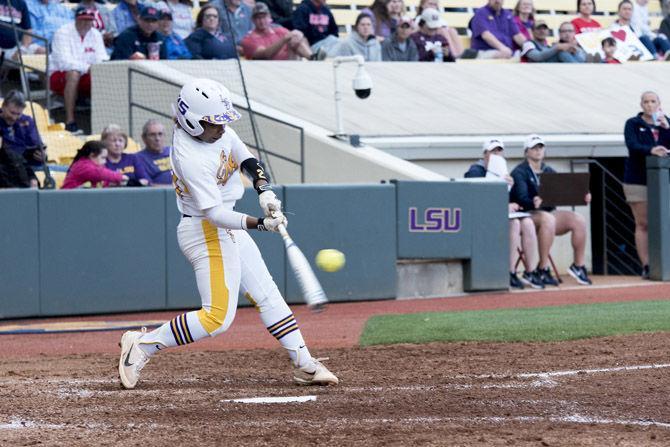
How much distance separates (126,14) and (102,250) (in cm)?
536

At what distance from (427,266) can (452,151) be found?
2.55 meters

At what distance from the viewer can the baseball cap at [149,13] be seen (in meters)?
15.4

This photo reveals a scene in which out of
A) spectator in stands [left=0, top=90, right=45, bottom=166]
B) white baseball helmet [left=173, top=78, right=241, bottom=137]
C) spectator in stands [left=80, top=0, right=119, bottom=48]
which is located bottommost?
spectator in stands [left=0, top=90, right=45, bottom=166]

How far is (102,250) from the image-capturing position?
1202cm

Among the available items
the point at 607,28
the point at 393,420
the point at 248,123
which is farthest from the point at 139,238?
the point at 607,28

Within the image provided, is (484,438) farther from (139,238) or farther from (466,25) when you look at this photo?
(466,25)

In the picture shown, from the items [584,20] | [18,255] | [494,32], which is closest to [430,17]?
[494,32]

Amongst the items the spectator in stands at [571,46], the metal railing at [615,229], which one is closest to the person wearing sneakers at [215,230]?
the metal railing at [615,229]

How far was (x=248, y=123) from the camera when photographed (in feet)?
49.4

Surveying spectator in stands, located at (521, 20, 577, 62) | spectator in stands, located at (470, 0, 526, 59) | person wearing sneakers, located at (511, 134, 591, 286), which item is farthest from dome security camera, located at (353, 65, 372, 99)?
spectator in stands, located at (521, 20, 577, 62)

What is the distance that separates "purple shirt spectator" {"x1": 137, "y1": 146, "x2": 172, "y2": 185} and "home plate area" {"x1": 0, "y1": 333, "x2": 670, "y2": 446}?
A: 13.6ft

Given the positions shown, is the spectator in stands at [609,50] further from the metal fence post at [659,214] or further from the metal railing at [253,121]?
the metal railing at [253,121]

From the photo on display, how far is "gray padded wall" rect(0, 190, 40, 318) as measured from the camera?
11.6 meters

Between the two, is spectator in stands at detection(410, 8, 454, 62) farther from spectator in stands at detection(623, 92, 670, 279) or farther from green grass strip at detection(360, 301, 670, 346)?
green grass strip at detection(360, 301, 670, 346)
